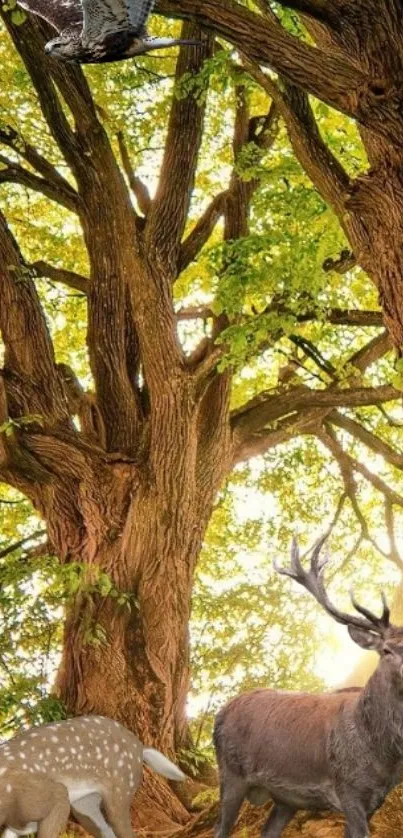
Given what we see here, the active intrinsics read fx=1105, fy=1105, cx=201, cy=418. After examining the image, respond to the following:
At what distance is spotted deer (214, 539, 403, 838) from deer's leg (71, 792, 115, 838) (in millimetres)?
553

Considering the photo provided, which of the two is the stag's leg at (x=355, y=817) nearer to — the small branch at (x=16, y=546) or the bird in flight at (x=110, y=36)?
the bird in flight at (x=110, y=36)

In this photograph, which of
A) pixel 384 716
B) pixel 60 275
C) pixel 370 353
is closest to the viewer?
pixel 384 716

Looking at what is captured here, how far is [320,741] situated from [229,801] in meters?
0.61

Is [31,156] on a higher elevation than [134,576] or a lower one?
higher

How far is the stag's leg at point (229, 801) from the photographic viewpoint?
189 inches

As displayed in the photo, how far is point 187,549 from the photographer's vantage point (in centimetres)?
842

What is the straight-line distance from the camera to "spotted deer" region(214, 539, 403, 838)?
4.24 m

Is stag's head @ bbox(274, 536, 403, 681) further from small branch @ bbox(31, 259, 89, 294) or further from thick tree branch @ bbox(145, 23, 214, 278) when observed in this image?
small branch @ bbox(31, 259, 89, 294)

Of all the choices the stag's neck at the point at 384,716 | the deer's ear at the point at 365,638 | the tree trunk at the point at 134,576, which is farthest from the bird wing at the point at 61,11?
the tree trunk at the point at 134,576

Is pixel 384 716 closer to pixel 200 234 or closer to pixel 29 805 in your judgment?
pixel 29 805

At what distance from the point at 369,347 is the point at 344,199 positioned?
15.0ft

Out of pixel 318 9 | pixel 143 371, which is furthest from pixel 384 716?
pixel 143 371

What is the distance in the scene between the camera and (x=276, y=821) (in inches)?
194

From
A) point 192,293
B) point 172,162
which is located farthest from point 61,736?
point 192,293
